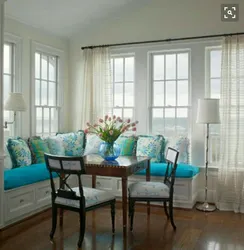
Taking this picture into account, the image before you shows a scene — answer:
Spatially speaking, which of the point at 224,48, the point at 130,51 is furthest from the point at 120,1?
the point at 224,48

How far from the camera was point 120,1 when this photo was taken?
18.3 feet

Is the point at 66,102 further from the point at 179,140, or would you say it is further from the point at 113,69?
the point at 179,140

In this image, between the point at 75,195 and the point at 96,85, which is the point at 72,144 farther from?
the point at 75,195

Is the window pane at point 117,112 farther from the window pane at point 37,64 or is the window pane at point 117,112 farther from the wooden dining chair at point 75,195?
the wooden dining chair at point 75,195

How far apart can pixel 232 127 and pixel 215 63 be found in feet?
3.54

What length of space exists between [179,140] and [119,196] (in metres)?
1.27

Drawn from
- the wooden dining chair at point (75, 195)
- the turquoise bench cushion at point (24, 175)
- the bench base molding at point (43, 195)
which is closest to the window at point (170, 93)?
the bench base molding at point (43, 195)

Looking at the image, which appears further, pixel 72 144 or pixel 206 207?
pixel 72 144

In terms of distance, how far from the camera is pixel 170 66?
5.79m

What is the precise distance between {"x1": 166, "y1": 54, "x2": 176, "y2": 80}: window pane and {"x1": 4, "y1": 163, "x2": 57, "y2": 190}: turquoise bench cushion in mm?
2526

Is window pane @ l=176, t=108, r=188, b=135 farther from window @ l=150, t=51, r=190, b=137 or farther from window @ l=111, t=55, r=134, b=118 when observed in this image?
window @ l=111, t=55, r=134, b=118

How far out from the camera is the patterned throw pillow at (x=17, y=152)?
4801mm

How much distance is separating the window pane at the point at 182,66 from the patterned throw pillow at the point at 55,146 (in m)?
2.22

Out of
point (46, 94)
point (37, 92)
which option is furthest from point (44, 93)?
point (37, 92)
